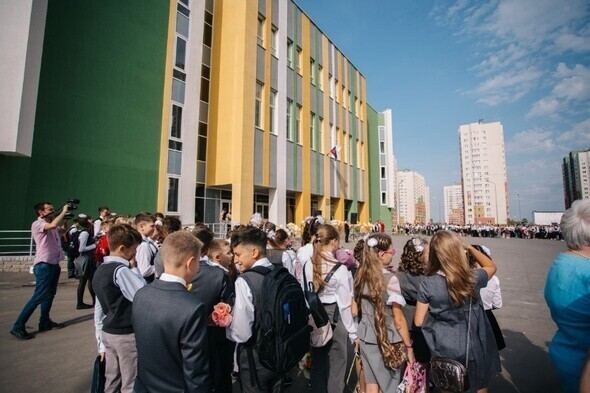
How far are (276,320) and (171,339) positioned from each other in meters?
0.75

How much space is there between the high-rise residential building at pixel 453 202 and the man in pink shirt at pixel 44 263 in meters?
170

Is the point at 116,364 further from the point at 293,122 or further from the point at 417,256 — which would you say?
the point at 293,122

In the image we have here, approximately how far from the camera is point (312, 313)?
9.97ft

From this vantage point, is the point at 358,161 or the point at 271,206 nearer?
the point at 271,206

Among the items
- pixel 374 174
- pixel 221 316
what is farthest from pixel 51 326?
pixel 374 174

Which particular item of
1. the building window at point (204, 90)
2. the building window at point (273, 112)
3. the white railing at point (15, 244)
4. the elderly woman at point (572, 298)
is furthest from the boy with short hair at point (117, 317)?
the building window at point (273, 112)

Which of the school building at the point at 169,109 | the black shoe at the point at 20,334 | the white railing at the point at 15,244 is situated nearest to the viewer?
→ the black shoe at the point at 20,334

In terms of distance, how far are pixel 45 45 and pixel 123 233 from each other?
14281mm

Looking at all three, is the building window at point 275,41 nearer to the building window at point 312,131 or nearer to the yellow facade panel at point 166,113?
the building window at point 312,131

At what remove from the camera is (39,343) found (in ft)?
16.5

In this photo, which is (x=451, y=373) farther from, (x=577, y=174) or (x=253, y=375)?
(x=577, y=174)

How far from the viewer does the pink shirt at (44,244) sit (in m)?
5.38

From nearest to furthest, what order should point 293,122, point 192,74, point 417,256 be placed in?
point 417,256 < point 192,74 < point 293,122

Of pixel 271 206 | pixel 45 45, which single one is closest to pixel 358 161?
pixel 271 206
